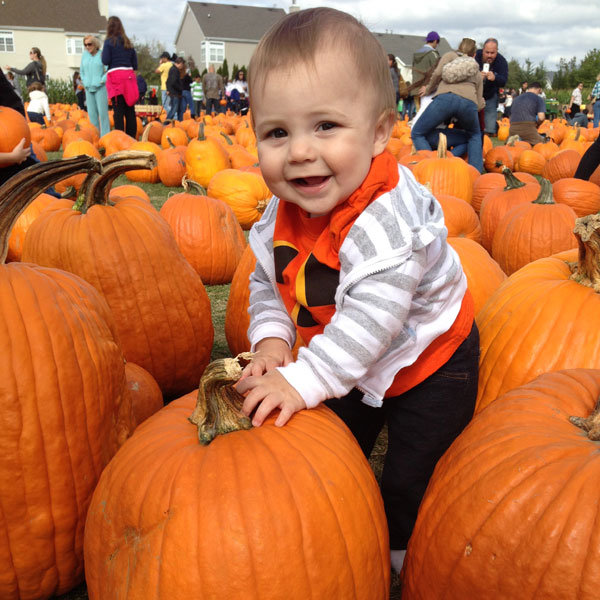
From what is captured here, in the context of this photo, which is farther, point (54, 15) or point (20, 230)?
point (54, 15)

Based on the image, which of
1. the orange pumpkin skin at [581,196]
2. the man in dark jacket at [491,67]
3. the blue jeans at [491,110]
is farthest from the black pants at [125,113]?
the orange pumpkin skin at [581,196]

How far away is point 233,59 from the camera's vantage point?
66.9m

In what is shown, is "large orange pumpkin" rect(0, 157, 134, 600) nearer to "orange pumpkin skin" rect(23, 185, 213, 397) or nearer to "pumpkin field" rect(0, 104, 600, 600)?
"pumpkin field" rect(0, 104, 600, 600)

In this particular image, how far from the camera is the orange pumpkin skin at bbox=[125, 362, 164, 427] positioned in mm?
2287

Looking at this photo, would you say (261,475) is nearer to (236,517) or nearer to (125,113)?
(236,517)

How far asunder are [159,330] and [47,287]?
3.41 feet

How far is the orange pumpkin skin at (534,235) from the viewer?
168 inches

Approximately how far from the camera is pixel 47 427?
164 centimetres

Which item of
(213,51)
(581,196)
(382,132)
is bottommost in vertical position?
(581,196)

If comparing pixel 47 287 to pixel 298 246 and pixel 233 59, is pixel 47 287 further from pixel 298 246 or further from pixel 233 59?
pixel 233 59

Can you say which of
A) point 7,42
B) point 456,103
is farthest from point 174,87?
point 7,42

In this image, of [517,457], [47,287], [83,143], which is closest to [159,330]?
[47,287]

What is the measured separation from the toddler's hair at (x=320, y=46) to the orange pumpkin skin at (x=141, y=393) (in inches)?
49.6

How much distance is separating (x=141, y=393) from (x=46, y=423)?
70 centimetres
